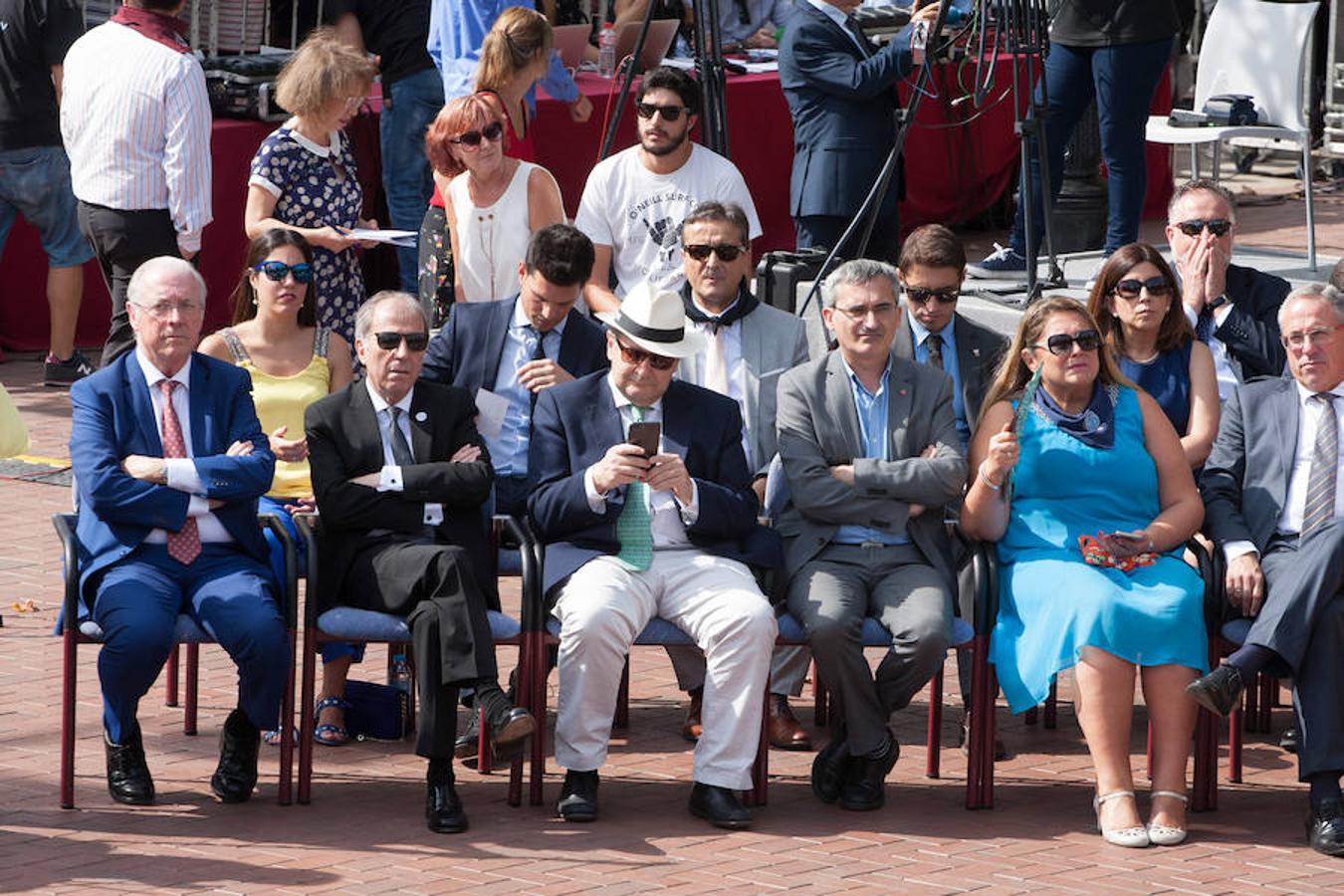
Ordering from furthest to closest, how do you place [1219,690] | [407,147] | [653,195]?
[407,147] < [653,195] < [1219,690]

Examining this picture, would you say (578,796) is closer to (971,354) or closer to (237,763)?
(237,763)

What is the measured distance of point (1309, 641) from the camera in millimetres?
6211

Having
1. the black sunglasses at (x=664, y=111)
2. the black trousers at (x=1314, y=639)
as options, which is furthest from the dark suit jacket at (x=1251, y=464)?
the black sunglasses at (x=664, y=111)

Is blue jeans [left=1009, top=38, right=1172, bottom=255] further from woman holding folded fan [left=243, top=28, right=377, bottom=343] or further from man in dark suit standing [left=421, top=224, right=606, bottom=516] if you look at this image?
woman holding folded fan [left=243, top=28, right=377, bottom=343]

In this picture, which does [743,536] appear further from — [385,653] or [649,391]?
[385,653]

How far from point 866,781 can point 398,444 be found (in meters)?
1.66

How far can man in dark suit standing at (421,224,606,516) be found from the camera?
7.03 meters

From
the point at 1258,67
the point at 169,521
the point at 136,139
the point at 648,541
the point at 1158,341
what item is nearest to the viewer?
the point at 169,521

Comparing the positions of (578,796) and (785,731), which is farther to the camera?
(785,731)

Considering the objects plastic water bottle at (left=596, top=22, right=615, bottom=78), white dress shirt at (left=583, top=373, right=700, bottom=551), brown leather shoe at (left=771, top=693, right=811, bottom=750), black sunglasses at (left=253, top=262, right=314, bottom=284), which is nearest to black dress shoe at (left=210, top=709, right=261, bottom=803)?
white dress shirt at (left=583, top=373, right=700, bottom=551)

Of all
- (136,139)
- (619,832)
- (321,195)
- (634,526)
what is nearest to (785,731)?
(634,526)

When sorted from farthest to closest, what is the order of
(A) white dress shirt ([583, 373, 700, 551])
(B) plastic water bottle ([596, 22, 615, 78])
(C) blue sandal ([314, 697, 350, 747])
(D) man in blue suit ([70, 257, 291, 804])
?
(B) plastic water bottle ([596, 22, 615, 78]) < (C) blue sandal ([314, 697, 350, 747]) < (A) white dress shirt ([583, 373, 700, 551]) < (D) man in blue suit ([70, 257, 291, 804])

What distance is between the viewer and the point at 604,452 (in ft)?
21.4

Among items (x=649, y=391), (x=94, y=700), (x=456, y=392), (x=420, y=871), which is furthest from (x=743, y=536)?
(x=94, y=700)
